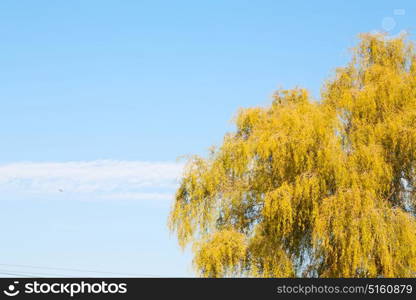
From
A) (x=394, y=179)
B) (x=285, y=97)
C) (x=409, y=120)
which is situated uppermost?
(x=285, y=97)

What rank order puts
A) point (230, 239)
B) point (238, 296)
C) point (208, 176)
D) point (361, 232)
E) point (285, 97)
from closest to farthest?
point (238, 296) → point (361, 232) → point (230, 239) → point (208, 176) → point (285, 97)

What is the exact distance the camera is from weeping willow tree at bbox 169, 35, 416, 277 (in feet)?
54.2

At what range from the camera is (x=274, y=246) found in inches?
696

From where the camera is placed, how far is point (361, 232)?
53.2ft

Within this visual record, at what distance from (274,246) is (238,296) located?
474 cm

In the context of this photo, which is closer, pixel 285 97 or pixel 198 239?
pixel 198 239

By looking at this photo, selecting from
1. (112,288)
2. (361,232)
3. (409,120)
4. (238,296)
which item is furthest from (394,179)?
(112,288)

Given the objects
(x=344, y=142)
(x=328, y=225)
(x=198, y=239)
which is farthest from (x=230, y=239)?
(x=344, y=142)

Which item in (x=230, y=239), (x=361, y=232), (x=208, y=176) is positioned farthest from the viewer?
(x=208, y=176)

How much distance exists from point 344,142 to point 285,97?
2.37 meters

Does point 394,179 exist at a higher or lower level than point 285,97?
lower

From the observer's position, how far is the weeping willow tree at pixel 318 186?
16516 mm

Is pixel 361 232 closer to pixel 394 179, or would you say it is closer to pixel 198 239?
pixel 394 179

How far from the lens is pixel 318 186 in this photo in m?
17.1
